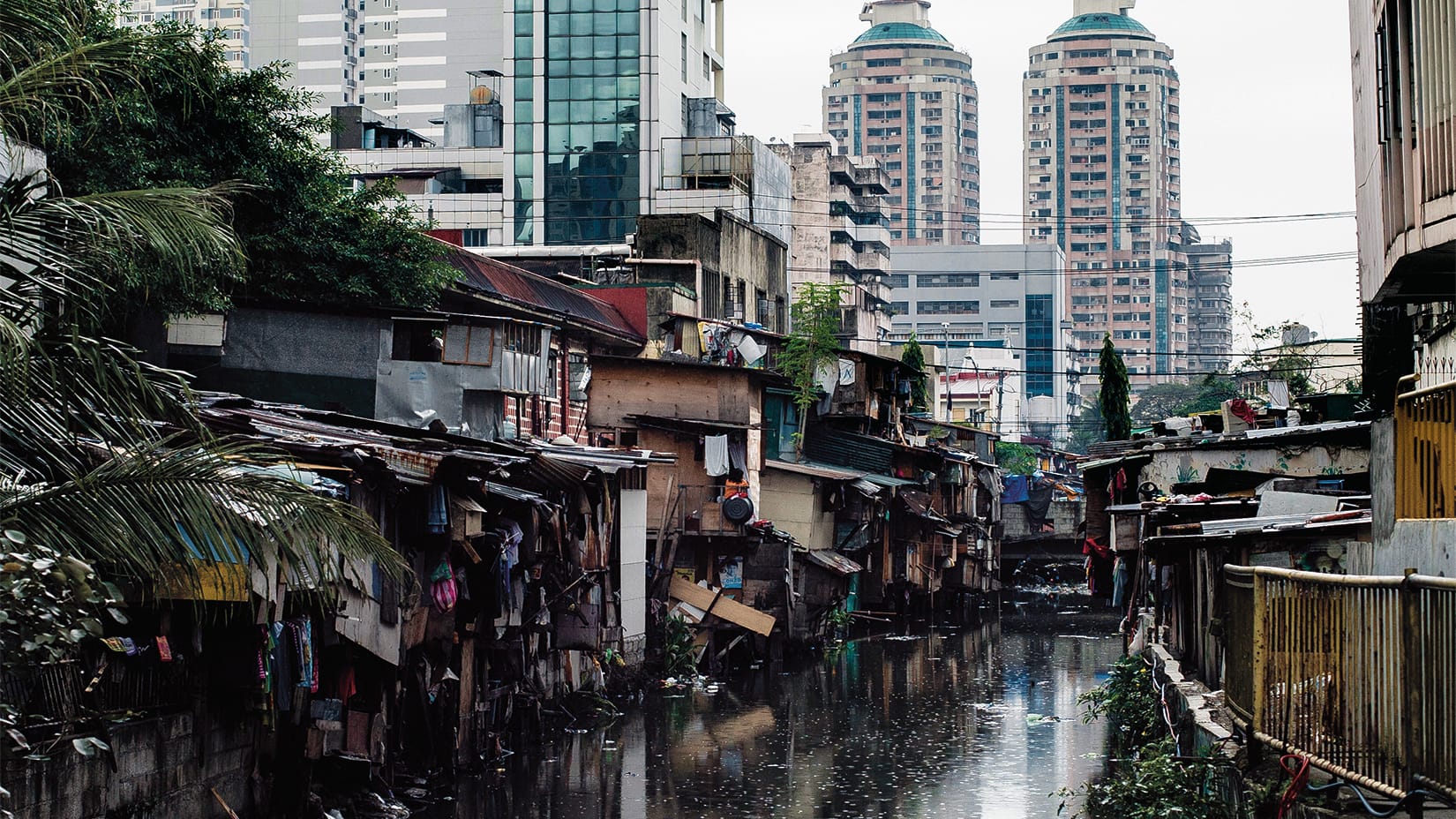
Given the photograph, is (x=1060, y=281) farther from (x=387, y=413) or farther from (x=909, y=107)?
(x=387, y=413)

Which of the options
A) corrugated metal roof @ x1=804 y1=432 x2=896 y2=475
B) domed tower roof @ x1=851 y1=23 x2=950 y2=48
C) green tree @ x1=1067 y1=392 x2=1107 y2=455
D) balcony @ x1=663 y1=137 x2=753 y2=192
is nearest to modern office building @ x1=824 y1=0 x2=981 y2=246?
domed tower roof @ x1=851 y1=23 x2=950 y2=48

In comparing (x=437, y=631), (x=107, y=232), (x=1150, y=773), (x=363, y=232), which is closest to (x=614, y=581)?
(x=363, y=232)

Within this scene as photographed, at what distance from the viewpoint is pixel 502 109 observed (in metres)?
63.6

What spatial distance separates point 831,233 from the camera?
89688 mm

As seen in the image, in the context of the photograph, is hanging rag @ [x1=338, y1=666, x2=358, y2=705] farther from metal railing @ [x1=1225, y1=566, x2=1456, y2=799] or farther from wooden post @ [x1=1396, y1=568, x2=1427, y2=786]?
wooden post @ [x1=1396, y1=568, x2=1427, y2=786]

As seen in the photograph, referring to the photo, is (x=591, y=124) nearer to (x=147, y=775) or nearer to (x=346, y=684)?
(x=346, y=684)

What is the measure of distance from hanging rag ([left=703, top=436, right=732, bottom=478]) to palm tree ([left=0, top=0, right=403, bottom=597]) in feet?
82.5

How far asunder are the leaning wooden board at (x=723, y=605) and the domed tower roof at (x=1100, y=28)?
150m

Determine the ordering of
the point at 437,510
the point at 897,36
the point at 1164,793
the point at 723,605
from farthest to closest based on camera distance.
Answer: the point at 897,36
the point at 723,605
the point at 437,510
the point at 1164,793

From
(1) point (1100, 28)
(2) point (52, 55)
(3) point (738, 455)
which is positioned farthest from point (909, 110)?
(2) point (52, 55)

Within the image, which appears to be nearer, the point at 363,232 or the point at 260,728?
the point at 260,728

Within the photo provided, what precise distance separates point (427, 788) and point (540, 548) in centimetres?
519

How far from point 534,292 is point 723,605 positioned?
25.3 feet

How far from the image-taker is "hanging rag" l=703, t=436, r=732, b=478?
35.3 m
